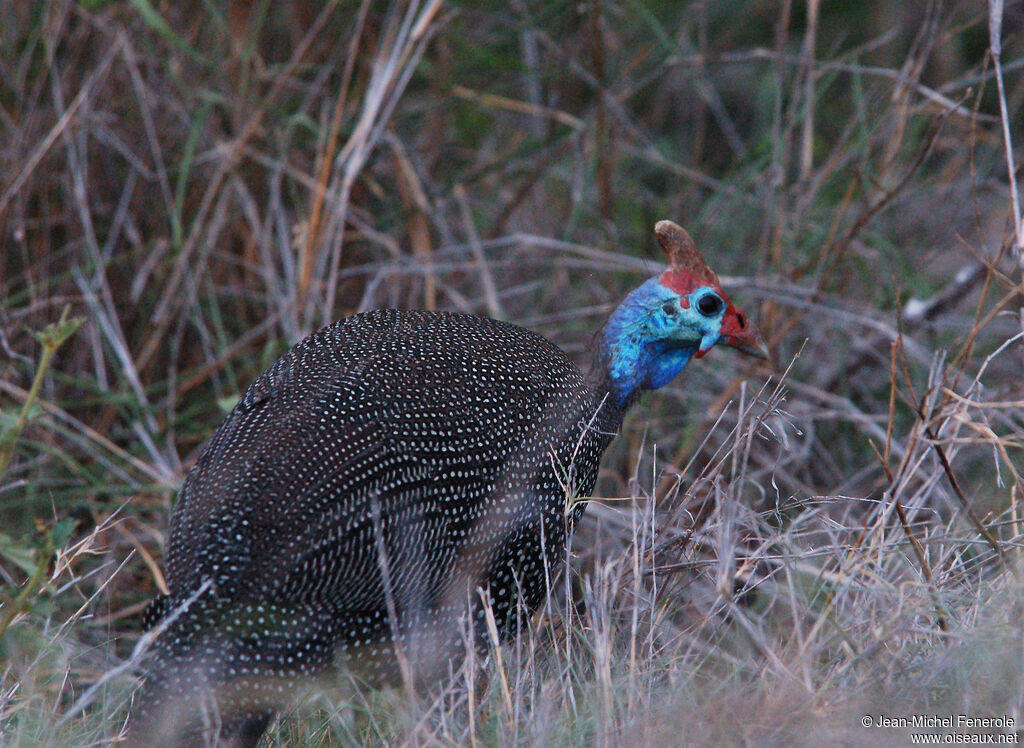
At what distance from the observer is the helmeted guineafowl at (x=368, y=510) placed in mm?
1912

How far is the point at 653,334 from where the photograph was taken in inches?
107

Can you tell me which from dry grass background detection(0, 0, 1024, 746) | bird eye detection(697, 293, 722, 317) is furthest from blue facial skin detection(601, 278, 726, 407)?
dry grass background detection(0, 0, 1024, 746)

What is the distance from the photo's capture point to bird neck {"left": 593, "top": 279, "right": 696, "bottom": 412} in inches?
107

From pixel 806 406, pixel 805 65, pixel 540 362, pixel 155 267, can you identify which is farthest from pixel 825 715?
pixel 155 267

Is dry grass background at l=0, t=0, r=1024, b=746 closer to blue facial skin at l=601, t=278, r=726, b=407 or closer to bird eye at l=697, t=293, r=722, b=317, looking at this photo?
blue facial skin at l=601, t=278, r=726, b=407

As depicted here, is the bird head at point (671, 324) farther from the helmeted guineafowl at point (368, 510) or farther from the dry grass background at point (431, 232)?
the dry grass background at point (431, 232)

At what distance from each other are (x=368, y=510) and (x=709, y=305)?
3.52ft

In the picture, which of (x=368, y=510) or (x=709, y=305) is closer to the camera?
(x=368, y=510)

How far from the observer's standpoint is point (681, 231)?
2.68 metres

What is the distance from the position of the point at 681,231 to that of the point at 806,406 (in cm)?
103

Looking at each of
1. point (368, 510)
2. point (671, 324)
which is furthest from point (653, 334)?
point (368, 510)

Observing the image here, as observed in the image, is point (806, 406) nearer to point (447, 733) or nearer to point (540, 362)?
point (540, 362)

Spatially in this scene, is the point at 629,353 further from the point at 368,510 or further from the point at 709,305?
the point at 368,510

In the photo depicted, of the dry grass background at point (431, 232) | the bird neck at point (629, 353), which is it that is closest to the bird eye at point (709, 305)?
the bird neck at point (629, 353)
